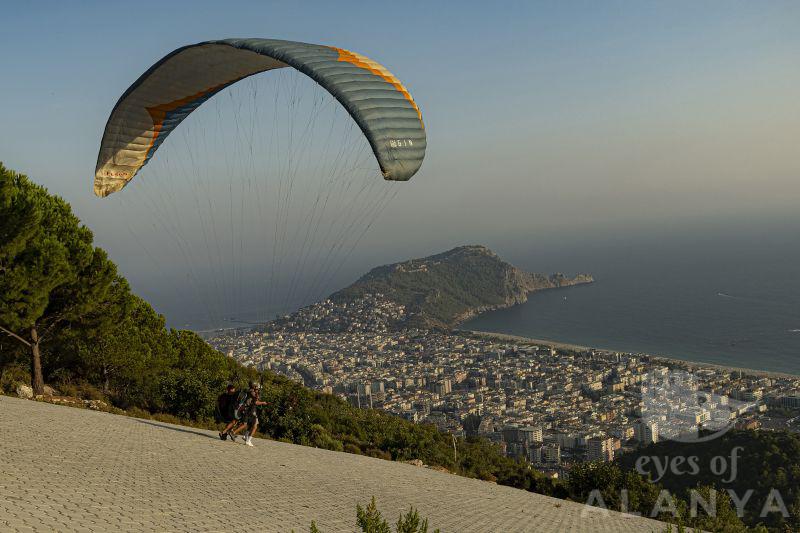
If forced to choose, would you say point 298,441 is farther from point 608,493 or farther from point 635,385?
point 635,385

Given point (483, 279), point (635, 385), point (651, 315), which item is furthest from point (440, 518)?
point (483, 279)

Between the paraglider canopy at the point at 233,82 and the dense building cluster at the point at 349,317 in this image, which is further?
the dense building cluster at the point at 349,317

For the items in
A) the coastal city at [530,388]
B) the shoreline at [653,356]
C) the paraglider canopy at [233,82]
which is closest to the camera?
the paraglider canopy at [233,82]

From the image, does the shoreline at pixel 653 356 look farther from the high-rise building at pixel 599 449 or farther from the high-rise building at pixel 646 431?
the high-rise building at pixel 599 449

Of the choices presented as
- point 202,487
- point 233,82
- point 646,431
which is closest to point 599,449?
point 646,431

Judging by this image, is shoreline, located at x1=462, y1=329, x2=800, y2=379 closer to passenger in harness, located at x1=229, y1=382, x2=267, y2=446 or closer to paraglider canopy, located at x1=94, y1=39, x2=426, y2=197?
passenger in harness, located at x1=229, y1=382, x2=267, y2=446

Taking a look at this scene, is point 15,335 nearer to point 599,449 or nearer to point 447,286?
point 599,449

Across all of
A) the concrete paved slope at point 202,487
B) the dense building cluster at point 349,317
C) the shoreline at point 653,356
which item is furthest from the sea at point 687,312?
the concrete paved slope at point 202,487
